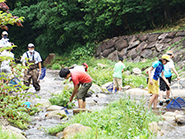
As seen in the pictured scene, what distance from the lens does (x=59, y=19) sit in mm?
24406

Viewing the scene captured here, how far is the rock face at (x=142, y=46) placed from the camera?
16.1 metres

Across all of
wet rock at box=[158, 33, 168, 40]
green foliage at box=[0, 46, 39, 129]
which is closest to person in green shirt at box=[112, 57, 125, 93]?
green foliage at box=[0, 46, 39, 129]

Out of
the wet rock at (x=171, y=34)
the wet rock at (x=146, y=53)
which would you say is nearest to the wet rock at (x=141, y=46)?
the wet rock at (x=146, y=53)

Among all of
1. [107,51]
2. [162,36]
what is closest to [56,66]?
[107,51]

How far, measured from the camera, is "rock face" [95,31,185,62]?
635 inches

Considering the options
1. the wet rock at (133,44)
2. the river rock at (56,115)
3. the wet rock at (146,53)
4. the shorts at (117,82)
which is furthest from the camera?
the wet rock at (133,44)

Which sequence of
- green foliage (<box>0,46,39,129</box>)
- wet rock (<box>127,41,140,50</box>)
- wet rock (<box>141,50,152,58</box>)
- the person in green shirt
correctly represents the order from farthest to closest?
1. wet rock (<box>127,41,140,50</box>)
2. wet rock (<box>141,50,152,58</box>)
3. the person in green shirt
4. green foliage (<box>0,46,39,129</box>)

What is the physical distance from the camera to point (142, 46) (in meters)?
18.2

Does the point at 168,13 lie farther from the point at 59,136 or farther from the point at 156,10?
the point at 59,136

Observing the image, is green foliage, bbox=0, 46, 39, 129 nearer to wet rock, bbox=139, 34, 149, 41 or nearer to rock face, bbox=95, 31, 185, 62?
rock face, bbox=95, 31, 185, 62

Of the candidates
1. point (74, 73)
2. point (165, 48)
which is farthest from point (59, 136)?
point (165, 48)

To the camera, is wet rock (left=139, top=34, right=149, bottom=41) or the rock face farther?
wet rock (left=139, top=34, right=149, bottom=41)

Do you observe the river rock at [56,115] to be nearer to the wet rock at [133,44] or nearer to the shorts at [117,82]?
the shorts at [117,82]

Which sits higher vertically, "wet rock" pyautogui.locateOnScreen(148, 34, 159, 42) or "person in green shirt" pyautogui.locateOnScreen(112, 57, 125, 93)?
"wet rock" pyautogui.locateOnScreen(148, 34, 159, 42)
